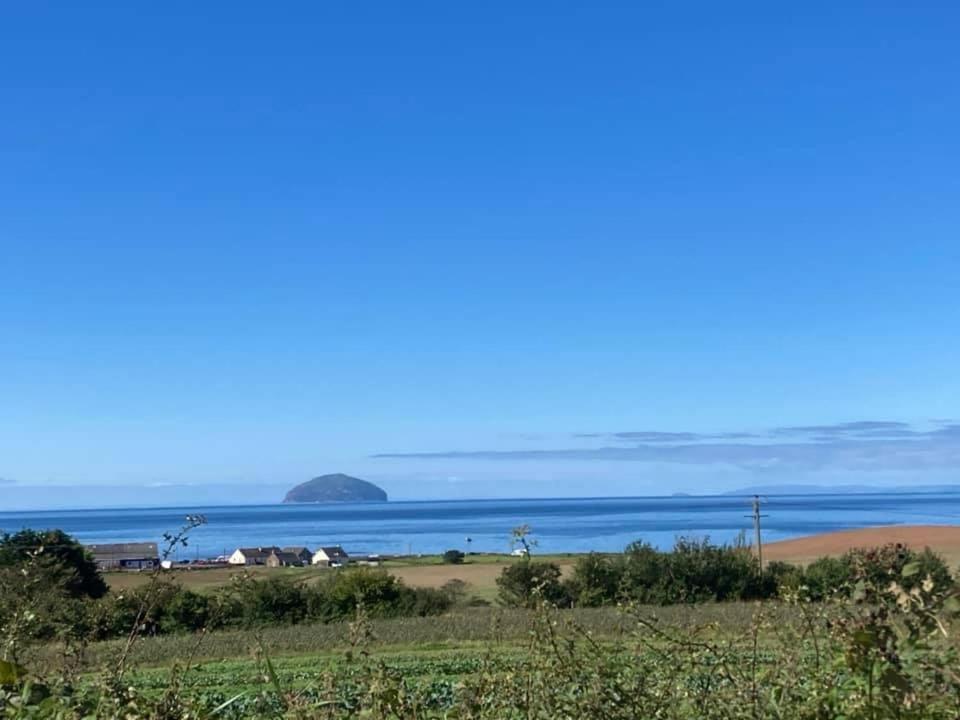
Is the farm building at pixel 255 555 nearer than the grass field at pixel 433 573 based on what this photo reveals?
Yes

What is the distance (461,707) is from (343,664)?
1.04 feet

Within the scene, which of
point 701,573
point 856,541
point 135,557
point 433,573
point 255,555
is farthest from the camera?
point 856,541

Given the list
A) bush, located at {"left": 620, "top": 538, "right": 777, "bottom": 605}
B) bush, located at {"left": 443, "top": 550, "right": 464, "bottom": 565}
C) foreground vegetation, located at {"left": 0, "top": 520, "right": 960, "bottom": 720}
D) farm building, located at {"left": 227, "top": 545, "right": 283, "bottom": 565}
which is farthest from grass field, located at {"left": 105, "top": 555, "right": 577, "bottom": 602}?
foreground vegetation, located at {"left": 0, "top": 520, "right": 960, "bottom": 720}

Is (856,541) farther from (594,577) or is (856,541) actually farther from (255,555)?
(255,555)

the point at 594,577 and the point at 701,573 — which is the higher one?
the point at 594,577

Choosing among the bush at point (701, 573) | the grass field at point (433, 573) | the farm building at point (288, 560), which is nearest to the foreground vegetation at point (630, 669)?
the grass field at point (433, 573)

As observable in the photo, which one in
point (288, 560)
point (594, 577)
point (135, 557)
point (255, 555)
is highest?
point (135, 557)

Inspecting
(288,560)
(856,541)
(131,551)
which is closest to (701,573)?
(131,551)

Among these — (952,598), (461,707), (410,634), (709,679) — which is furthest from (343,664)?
(410,634)

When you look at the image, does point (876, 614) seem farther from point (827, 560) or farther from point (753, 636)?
point (827, 560)

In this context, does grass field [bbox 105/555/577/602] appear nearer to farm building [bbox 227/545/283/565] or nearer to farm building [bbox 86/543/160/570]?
farm building [bbox 227/545/283/565]

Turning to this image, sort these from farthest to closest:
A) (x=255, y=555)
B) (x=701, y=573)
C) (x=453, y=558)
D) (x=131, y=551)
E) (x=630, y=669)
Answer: (x=453, y=558) → (x=701, y=573) → (x=131, y=551) → (x=255, y=555) → (x=630, y=669)

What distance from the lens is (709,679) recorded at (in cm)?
262

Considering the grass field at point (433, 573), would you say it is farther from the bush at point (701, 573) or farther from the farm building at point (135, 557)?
the bush at point (701, 573)
